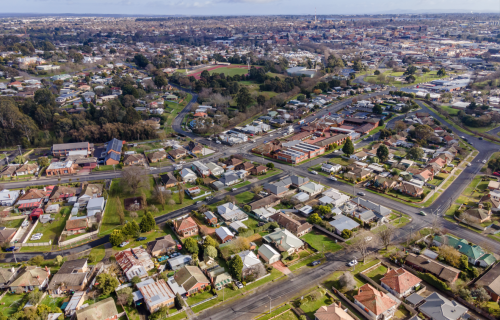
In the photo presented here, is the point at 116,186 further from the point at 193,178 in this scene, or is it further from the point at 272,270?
the point at 272,270

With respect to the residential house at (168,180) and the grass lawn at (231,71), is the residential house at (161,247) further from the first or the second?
the grass lawn at (231,71)

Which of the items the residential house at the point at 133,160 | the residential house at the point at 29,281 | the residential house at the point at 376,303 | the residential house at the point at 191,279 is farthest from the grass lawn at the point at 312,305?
the residential house at the point at 133,160

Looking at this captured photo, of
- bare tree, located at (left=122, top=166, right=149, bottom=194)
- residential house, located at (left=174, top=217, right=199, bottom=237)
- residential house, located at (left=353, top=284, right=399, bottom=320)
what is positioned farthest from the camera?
bare tree, located at (left=122, top=166, right=149, bottom=194)

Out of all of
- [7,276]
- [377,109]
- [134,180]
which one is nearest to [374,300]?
[7,276]

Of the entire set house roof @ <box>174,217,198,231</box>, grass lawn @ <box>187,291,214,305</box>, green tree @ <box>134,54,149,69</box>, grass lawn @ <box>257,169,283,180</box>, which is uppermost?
green tree @ <box>134,54,149,69</box>

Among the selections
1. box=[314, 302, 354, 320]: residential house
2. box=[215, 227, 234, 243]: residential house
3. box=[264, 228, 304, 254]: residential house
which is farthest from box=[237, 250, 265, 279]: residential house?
box=[314, 302, 354, 320]: residential house

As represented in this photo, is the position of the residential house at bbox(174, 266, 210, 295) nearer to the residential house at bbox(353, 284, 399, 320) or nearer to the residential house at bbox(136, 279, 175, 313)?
the residential house at bbox(136, 279, 175, 313)

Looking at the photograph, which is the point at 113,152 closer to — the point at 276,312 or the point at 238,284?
the point at 238,284
